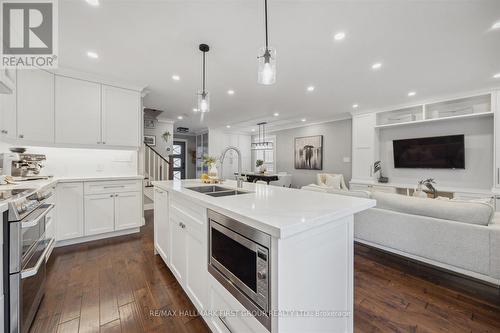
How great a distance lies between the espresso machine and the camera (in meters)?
2.29

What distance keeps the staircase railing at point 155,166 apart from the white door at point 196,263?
3.89 m

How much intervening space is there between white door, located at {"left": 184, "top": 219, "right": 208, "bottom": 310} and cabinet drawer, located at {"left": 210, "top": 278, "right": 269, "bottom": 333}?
135 mm

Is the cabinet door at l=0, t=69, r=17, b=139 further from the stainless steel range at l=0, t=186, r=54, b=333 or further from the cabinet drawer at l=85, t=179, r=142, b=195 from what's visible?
the stainless steel range at l=0, t=186, r=54, b=333

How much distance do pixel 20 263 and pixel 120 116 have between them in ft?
8.66

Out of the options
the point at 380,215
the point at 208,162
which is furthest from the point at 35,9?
the point at 380,215

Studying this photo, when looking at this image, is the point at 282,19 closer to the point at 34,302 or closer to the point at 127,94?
the point at 127,94

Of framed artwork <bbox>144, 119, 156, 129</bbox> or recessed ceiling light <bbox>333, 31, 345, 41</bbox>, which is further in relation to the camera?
framed artwork <bbox>144, 119, 156, 129</bbox>

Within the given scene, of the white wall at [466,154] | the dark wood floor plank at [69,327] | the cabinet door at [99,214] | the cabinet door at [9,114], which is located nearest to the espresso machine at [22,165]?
the cabinet door at [9,114]

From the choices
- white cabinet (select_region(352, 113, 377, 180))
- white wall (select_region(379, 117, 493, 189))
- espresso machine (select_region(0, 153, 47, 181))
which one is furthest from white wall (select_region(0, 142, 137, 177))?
white wall (select_region(379, 117, 493, 189))

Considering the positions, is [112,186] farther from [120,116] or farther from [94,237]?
[120,116]

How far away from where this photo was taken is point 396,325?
1.46 metres

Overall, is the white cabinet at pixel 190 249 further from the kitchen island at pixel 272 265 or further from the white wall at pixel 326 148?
the white wall at pixel 326 148

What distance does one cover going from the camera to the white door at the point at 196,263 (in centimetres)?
140

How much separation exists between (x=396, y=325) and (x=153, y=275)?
86.6 inches
